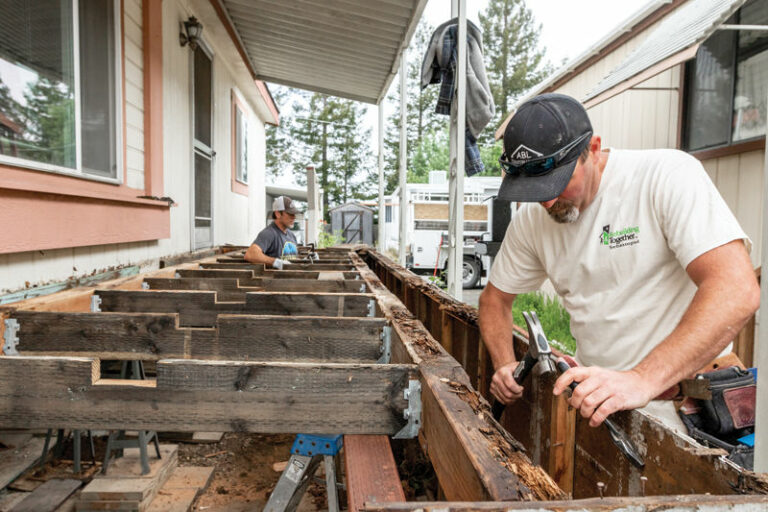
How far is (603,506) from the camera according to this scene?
2.95 feet

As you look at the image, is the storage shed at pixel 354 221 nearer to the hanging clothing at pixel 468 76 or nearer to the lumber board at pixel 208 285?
the hanging clothing at pixel 468 76

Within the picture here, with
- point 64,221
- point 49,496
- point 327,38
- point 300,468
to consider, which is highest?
point 327,38

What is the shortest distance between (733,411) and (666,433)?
0.54 meters

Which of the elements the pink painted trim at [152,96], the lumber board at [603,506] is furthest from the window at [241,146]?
the lumber board at [603,506]

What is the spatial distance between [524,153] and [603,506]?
1356 mm

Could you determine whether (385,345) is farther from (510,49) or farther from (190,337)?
(510,49)

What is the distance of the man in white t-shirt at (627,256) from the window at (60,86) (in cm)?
275

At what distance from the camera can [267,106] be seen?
40.1 ft

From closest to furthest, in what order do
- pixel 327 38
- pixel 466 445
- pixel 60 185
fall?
pixel 466 445 → pixel 60 185 → pixel 327 38

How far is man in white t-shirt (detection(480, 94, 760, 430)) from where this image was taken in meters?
1.59

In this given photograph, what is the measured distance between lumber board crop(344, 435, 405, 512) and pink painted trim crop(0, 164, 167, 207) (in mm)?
2246

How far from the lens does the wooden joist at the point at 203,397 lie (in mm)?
1714

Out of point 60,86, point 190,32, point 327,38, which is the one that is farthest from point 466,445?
point 327,38

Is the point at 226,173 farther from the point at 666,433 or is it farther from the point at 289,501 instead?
the point at 666,433
